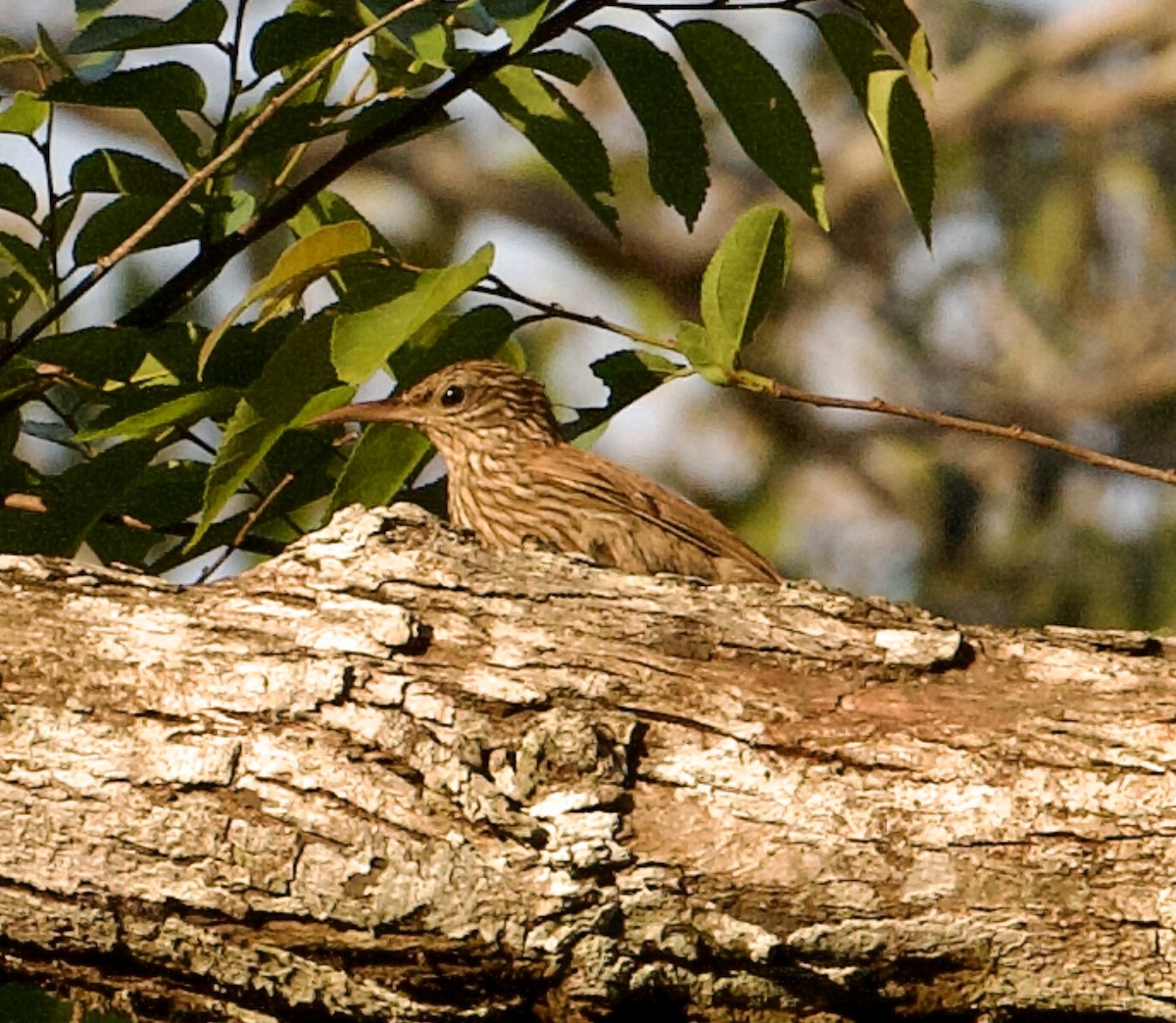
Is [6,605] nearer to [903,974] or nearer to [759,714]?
[759,714]

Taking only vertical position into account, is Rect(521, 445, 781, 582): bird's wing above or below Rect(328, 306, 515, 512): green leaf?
above

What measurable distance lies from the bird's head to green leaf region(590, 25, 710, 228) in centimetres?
79

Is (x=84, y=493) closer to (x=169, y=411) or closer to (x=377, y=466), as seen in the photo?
(x=169, y=411)

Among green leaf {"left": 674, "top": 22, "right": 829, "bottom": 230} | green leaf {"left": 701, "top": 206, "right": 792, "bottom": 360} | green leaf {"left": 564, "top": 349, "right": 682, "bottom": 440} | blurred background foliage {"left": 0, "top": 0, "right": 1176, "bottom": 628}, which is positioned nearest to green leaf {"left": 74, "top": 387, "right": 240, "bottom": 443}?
green leaf {"left": 564, "top": 349, "right": 682, "bottom": 440}

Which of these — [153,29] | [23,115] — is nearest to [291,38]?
[153,29]

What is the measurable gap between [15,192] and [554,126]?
2.92ft

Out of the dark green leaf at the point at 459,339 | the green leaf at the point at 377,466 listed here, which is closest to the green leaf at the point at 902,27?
the dark green leaf at the point at 459,339

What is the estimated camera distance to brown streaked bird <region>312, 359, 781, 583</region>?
17.1ft

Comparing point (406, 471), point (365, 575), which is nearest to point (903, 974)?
point (365, 575)

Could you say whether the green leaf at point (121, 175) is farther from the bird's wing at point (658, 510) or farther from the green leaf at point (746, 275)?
the bird's wing at point (658, 510)

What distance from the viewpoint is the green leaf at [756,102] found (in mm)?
3729

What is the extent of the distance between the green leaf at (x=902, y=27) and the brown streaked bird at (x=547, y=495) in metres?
1.47

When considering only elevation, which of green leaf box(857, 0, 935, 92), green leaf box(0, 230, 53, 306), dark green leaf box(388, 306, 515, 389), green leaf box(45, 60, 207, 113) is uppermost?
green leaf box(857, 0, 935, 92)

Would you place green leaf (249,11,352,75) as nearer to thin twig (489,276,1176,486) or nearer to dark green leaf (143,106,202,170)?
dark green leaf (143,106,202,170)
